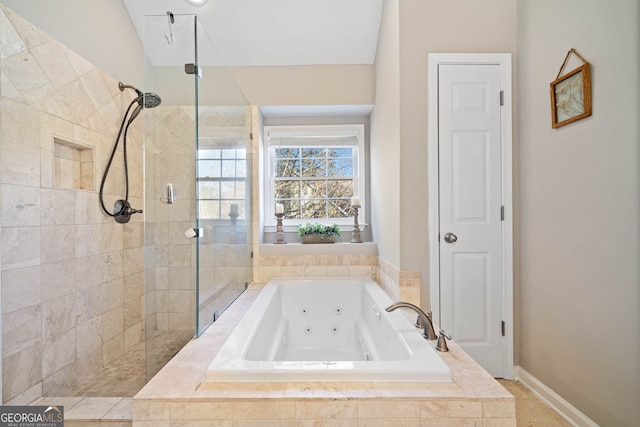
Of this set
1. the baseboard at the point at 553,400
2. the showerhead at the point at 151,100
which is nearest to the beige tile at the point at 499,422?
the baseboard at the point at 553,400

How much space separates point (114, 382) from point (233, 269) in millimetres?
950

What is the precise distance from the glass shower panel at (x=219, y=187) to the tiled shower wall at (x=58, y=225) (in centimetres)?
81

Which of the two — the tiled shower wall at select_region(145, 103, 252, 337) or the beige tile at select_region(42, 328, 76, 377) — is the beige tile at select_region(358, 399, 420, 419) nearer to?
the tiled shower wall at select_region(145, 103, 252, 337)

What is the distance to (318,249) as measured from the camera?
286 centimetres

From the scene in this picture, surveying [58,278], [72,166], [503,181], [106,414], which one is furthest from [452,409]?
[72,166]

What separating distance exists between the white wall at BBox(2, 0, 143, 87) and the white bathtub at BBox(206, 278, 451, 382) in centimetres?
200

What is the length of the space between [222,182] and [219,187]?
7 cm

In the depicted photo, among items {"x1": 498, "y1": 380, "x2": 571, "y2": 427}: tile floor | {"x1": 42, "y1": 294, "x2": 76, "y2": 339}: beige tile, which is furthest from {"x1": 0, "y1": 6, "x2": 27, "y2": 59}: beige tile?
{"x1": 498, "y1": 380, "x2": 571, "y2": 427}: tile floor

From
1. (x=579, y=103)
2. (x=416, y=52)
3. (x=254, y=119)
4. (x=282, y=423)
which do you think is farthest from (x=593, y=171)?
(x=254, y=119)

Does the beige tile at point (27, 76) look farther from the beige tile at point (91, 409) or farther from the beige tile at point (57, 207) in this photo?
the beige tile at point (91, 409)

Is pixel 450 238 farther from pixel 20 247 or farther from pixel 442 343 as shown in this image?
pixel 20 247

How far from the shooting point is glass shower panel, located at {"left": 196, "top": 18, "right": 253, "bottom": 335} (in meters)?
1.76

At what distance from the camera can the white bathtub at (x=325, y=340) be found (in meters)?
1.17

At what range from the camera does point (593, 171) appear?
4.98 ft
